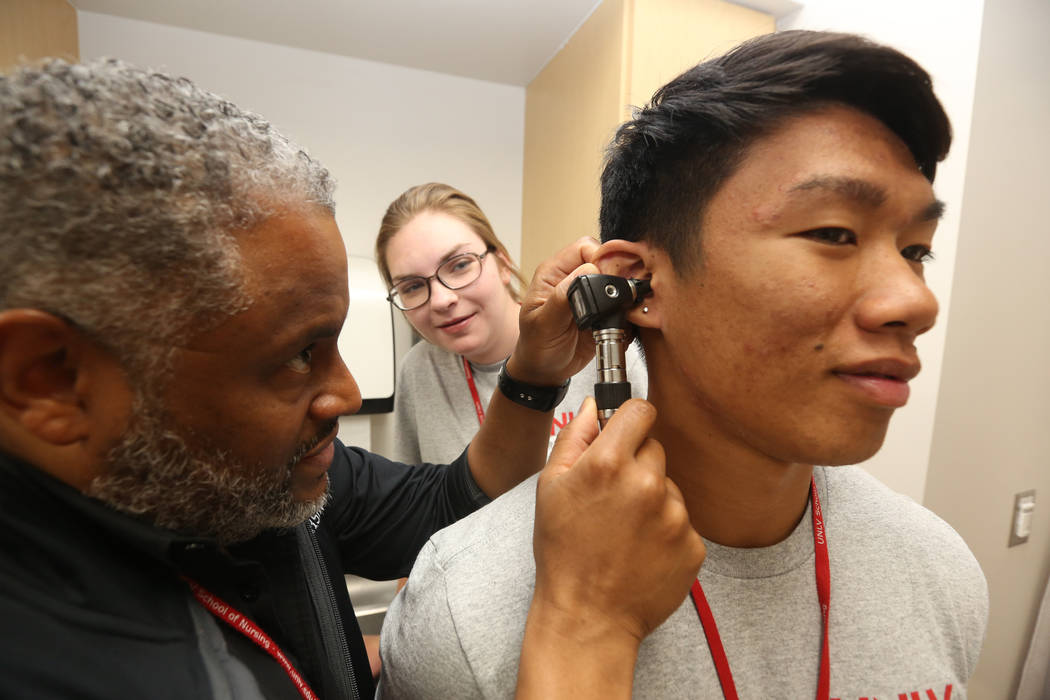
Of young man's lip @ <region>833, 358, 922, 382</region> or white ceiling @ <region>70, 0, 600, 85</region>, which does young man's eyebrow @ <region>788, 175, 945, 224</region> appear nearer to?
young man's lip @ <region>833, 358, 922, 382</region>

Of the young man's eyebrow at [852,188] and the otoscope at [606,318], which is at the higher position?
the young man's eyebrow at [852,188]

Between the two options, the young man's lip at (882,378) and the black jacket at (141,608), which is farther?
the young man's lip at (882,378)

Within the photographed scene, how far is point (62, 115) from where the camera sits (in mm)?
451

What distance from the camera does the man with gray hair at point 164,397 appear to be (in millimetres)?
447

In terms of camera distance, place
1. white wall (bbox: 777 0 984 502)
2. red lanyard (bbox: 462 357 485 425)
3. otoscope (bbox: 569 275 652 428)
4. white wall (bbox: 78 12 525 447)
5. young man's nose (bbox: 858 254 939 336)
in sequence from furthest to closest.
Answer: white wall (bbox: 78 12 525 447)
red lanyard (bbox: 462 357 485 425)
white wall (bbox: 777 0 984 502)
otoscope (bbox: 569 275 652 428)
young man's nose (bbox: 858 254 939 336)

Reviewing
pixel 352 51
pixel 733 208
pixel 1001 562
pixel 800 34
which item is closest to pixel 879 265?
pixel 733 208

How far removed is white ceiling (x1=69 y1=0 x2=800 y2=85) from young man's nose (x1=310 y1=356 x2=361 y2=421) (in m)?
1.60

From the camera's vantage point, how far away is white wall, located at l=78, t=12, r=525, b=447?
1960 millimetres

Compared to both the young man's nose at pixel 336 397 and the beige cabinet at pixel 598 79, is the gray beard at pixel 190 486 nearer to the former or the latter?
the young man's nose at pixel 336 397

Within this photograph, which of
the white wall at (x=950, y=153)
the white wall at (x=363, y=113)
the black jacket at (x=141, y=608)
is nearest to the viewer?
the black jacket at (x=141, y=608)

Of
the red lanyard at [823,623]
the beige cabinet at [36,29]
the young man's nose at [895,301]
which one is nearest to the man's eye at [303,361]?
the red lanyard at [823,623]

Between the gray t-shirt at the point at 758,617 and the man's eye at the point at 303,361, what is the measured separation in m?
0.33

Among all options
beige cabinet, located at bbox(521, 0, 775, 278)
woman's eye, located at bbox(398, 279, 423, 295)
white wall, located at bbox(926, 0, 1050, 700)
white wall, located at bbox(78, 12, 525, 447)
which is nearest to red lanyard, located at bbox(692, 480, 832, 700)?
white wall, located at bbox(926, 0, 1050, 700)

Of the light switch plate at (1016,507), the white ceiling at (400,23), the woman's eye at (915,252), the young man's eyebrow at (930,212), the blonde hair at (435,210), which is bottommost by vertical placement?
the light switch plate at (1016,507)
